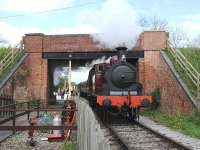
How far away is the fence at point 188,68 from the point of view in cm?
2610

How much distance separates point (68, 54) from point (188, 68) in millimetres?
9360

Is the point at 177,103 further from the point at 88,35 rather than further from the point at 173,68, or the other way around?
the point at 88,35

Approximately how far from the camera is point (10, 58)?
1341 inches

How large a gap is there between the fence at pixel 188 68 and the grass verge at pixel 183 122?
6.95 ft

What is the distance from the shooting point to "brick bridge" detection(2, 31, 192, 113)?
33.1 metres

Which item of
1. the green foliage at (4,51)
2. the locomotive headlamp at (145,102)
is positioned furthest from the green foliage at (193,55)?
the green foliage at (4,51)

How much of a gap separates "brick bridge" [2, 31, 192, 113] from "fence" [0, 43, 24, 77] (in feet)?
2.33

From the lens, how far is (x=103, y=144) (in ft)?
16.0

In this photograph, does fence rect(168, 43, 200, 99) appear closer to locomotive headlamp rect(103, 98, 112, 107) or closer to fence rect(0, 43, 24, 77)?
locomotive headlamp rect(103, 98, 112, 107)

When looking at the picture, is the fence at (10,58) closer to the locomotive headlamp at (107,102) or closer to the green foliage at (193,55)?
the green foliage at (193,55)

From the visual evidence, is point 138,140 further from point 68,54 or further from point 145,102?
point 68,54

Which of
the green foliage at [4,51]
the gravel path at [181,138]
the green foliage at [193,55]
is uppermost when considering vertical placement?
the green foliage at [4,51]

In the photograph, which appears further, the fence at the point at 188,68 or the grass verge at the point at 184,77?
the grass verge at the point at 184,77

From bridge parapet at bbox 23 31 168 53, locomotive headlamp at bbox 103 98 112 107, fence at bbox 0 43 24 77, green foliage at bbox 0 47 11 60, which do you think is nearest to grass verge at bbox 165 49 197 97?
bridge parapet at bbox 23 31 168 53
